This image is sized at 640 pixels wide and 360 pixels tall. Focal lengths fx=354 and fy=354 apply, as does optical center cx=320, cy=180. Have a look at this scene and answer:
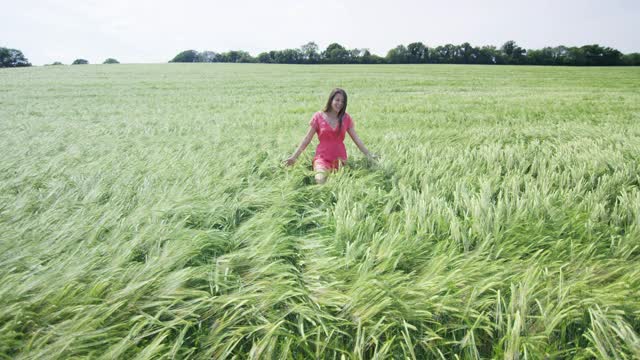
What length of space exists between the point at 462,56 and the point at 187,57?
67894 millimetres

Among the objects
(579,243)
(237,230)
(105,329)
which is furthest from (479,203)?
(105,329)

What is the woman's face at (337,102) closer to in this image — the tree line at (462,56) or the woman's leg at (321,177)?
the woman's leg at (321,177)

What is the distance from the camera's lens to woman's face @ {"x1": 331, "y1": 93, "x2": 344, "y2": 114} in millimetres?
4078

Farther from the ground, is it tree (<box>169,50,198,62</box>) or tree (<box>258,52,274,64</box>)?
tree (<box>169,50,198,62</box>)

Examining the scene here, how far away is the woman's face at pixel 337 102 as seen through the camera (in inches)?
161

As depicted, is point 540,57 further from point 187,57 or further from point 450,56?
point 187,57

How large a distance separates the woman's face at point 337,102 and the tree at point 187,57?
99161 mm

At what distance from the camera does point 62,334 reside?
128 cm

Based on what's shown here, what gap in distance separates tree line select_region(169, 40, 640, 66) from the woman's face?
75.1 m

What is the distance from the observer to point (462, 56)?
7544 cm

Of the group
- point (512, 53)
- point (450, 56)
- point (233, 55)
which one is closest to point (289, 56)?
point (233, 55)

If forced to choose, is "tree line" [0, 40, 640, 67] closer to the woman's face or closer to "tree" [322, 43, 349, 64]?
"tree" [322, 43, 349, 64]

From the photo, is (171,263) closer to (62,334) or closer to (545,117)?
(62,334)

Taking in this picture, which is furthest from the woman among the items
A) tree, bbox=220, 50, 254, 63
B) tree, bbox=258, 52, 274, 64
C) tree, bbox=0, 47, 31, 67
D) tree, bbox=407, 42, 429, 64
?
tree, bbox=0, 47, 31, 67
